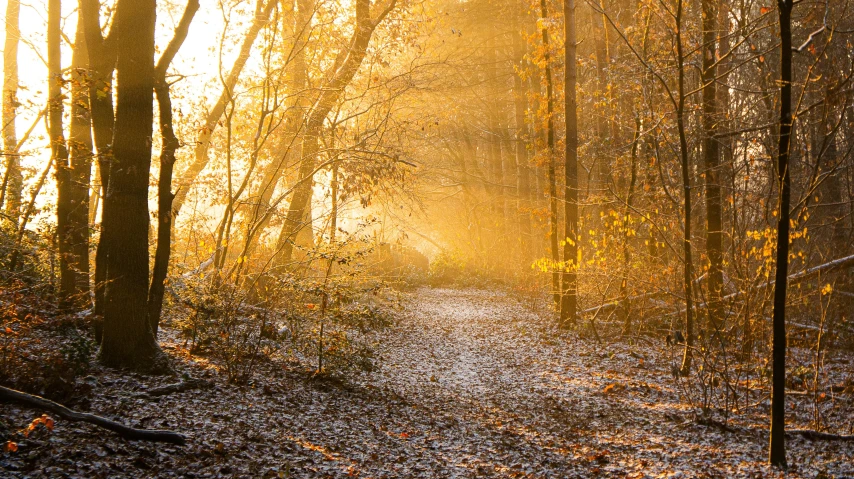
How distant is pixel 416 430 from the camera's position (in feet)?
22.6

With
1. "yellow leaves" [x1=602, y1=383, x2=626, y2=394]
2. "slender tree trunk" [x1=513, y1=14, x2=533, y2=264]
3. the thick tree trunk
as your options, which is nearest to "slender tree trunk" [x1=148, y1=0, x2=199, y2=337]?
the thick tree trunk

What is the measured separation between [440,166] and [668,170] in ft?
47.9

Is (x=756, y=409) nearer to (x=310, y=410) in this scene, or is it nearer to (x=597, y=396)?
(x=597, y=396)

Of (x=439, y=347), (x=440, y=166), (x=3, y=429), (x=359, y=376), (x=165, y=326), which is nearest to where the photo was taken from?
(x=3, y=429)

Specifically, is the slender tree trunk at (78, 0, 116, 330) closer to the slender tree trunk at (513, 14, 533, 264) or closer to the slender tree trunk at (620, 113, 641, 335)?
the slender tree trunk at (620, 113, 641, 335)

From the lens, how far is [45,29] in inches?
368

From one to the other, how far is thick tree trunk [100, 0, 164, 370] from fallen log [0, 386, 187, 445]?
1923mm

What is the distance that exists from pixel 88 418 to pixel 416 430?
3.59 metres

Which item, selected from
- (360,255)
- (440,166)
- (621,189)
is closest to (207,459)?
(360,255)

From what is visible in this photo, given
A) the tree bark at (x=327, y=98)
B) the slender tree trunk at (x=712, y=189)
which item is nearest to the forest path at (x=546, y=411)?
the slender tree trunk at (x=712, y=189)

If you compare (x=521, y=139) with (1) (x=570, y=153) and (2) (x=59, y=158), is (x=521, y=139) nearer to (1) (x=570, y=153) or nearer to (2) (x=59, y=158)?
(1) (x=570, y=153)

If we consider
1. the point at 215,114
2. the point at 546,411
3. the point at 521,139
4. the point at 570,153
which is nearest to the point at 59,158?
the point at 215,114

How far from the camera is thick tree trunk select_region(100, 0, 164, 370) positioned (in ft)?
21.0

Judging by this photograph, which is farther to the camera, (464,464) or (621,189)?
(621,189)
